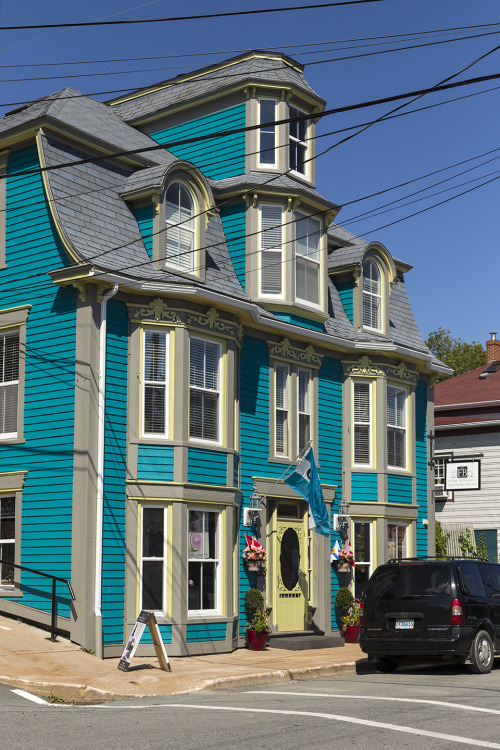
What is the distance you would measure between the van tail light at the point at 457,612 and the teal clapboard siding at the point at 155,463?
209 inches

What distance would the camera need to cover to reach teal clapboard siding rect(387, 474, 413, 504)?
22.7m

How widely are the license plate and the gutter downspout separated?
4.67 meters

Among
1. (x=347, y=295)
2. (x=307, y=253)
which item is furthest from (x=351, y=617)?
(x=307, y=253)

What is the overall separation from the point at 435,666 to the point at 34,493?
24.1 feet

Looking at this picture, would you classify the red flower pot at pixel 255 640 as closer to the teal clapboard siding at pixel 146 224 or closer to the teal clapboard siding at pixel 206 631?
the teal clapboard siding at pixel 206 631

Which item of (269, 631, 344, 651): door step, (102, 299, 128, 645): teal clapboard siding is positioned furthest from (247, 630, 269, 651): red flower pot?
(102, 299, 128, 645): teal clapboard siding

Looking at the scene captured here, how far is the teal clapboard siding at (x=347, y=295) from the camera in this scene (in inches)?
909

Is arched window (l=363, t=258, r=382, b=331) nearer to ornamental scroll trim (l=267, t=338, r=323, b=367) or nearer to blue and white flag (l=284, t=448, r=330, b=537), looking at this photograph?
ornamental scroll trim (l=267, t=338, r=323, b=367)

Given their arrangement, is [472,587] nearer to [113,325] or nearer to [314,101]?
[113,325]

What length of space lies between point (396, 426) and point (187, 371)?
7379mm

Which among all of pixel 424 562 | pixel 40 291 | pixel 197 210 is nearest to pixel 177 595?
pixel 424 562

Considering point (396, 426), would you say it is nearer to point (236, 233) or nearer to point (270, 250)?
point (270, 250)

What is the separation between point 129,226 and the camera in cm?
1841

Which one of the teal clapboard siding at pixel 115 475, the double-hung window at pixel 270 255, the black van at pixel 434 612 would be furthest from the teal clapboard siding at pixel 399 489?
the teal clapboard siding at pixel 115 475
